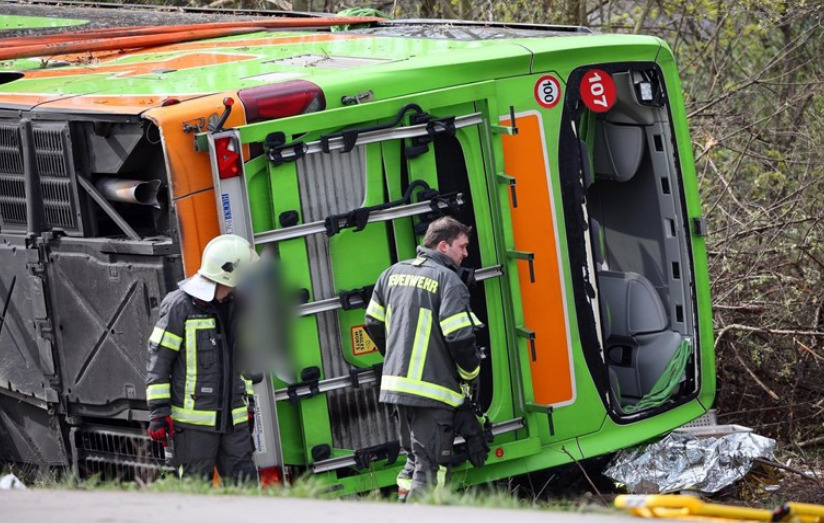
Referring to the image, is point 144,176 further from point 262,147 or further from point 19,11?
point 19,11

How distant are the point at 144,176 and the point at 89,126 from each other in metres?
0.33

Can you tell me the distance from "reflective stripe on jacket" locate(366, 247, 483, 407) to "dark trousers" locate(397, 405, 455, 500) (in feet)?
0.31

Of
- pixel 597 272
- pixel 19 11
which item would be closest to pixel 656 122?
pixel 597 272

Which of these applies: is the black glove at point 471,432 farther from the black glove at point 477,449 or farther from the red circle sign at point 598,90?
the red circle sign at point 598,90

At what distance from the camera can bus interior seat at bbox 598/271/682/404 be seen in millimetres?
7258

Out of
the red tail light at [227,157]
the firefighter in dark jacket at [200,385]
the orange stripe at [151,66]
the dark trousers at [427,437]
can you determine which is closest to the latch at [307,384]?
the firefighter in dark jacket at [200,385]

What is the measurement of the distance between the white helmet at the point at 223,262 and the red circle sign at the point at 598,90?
2077 millimetres

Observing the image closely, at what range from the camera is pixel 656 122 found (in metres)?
7.05

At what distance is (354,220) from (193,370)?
0.98m

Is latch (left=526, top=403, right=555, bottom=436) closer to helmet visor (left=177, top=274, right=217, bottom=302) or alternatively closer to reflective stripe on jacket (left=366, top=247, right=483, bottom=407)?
reflective stripe on jacket (left=366, top=247, right=483, bottom=407)

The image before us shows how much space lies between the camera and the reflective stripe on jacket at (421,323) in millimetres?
5891

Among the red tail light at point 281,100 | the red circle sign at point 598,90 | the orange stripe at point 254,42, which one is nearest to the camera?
the red tail light at point 281,100

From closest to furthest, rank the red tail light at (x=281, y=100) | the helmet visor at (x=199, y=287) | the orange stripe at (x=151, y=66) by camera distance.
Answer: the helmet visor at (x=199, y=287) → the red tail light at (x=281, y=100) → the orange stripe at (x=151, y=66)

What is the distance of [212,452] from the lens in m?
5.92
